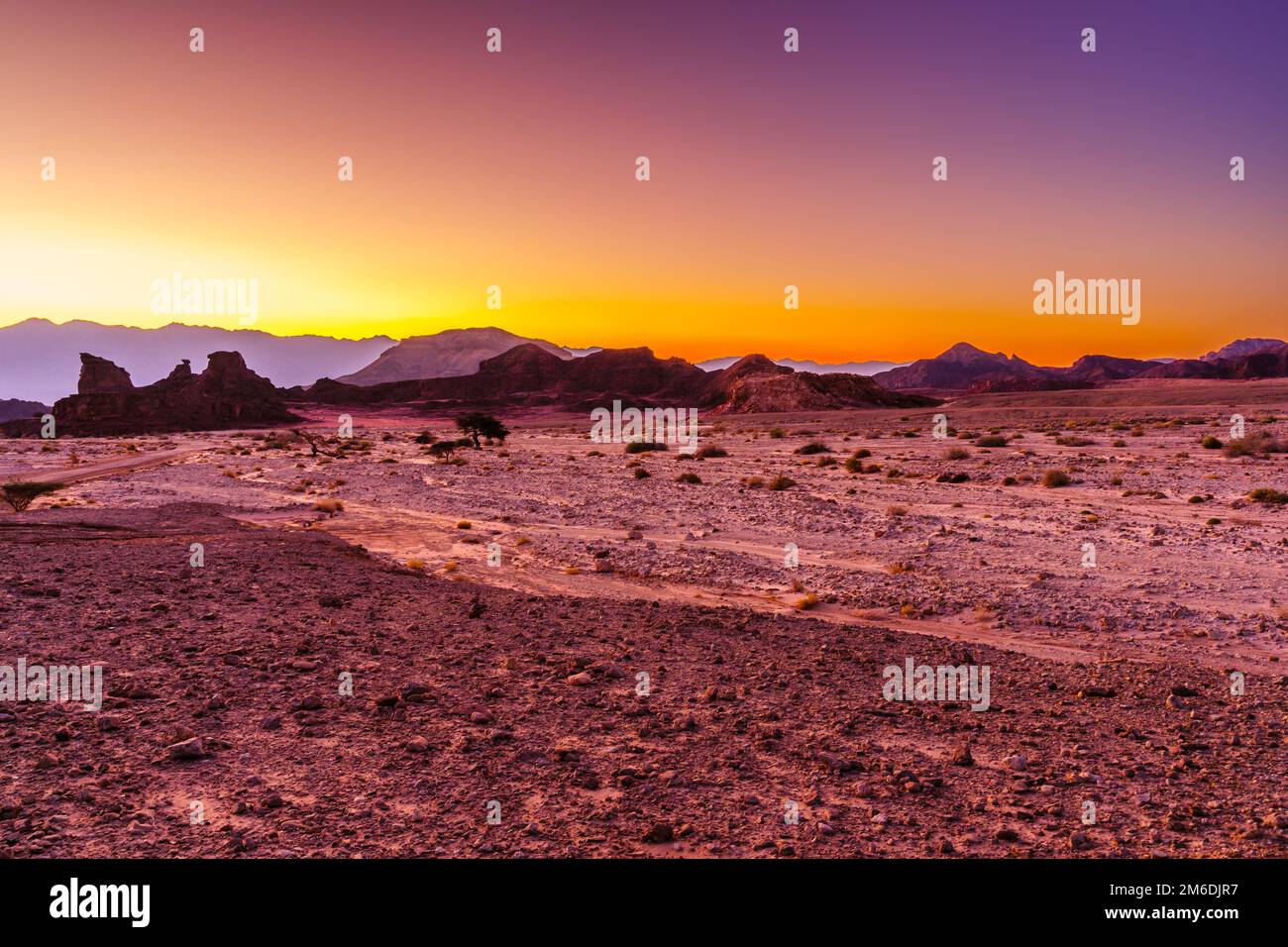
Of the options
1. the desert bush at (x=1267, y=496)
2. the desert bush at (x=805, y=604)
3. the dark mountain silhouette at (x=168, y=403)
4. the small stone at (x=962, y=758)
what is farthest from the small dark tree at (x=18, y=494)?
the dark mountain silhouette at (x=168, y=403)

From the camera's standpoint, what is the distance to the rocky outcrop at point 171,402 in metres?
89.2

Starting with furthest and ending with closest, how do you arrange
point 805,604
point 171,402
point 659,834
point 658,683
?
point 171,402, point 805,604, point 658,683, point 659,834

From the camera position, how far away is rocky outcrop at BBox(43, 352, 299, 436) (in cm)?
8919

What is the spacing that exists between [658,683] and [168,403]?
109676mm

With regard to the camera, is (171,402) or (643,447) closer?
(643,447)

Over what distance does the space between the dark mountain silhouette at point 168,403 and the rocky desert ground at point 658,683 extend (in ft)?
273

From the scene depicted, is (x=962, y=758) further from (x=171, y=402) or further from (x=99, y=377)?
(x=99, y=377)

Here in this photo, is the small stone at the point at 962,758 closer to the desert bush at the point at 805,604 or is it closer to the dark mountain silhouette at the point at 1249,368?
the desert bush at the point at 805,604

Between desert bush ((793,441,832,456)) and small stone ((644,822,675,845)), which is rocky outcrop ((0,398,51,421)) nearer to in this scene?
desert bush ((793,441,832,456))

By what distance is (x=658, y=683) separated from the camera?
27.5 ft

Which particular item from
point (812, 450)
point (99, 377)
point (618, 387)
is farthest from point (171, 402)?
point (812, 450)

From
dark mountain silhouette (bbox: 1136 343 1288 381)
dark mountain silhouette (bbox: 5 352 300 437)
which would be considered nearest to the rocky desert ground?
dark mountain silhouette (bbox: 5 352 300 437)
